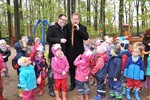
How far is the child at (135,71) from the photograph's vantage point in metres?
5.22

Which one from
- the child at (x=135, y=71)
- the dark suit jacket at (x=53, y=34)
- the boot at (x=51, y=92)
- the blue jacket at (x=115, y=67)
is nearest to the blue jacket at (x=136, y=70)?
the child at (x=135, y=71)

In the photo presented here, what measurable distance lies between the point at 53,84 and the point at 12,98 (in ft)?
3.73

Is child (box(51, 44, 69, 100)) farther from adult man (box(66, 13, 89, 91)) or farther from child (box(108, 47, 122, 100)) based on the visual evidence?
child (box(108, 47, 122, 100))

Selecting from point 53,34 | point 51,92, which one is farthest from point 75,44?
point 51,92

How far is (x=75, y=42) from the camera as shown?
5.64 m

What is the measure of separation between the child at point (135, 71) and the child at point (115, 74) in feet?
1.06

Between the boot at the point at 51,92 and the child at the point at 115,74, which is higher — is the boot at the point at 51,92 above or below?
below

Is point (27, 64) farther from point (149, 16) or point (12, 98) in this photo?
point (149, 16)

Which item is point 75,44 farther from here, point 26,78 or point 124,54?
point 26,78

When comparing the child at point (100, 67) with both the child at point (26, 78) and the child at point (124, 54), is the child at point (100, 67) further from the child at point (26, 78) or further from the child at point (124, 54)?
the child at point (26, 78)

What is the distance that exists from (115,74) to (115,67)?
0.17m

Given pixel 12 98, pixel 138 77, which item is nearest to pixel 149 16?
pixel 138 77

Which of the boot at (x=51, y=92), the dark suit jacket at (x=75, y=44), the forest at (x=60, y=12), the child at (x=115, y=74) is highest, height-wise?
the forest at (x=60, y=12)

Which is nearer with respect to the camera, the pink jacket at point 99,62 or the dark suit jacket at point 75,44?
the pink jacket at point 99,62
